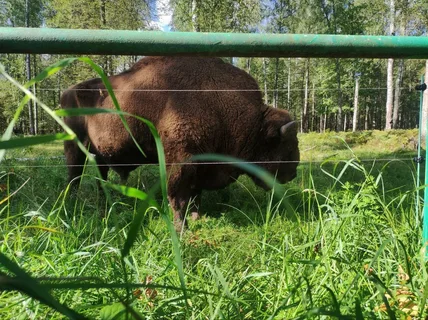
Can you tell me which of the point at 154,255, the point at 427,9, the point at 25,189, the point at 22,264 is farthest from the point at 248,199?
the point at 427,9

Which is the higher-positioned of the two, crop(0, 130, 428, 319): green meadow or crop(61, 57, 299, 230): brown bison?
crop(61, 57, 299, 230): brown bison

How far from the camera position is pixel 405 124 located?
4528 cm

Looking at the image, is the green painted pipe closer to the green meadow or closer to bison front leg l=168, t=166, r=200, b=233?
the green meadow

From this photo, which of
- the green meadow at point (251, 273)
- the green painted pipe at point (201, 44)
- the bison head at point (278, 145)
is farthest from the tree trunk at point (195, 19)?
the green painted pipe at point (201, 44)

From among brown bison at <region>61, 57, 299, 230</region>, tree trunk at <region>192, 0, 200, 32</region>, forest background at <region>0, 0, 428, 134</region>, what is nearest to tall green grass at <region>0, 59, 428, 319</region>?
brown bison at <region>61, 57, 299, 230</region>

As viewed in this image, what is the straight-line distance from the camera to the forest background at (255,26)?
542 inches

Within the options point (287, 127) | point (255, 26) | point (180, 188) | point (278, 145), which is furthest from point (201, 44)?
point (255, 26)

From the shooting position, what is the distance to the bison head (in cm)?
452

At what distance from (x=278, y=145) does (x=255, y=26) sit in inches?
691

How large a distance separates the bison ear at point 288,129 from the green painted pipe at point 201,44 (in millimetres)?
2713

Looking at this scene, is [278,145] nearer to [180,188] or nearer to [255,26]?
[180,188]

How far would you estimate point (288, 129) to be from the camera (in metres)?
4.41

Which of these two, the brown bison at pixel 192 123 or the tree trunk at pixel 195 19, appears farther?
the tree trunk at pixel 195 19

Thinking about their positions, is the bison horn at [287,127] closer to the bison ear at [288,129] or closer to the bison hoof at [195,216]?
the bison ear at [288,129]
